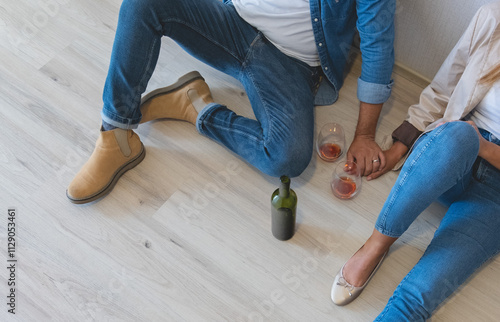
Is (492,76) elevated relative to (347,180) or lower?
elevated

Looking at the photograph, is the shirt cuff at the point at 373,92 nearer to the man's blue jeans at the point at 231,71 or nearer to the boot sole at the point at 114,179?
the man's blue jeans at the point at 231,71

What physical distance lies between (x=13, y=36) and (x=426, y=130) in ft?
5.28

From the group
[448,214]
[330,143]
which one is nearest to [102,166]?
[330,143]

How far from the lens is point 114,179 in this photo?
171 cm

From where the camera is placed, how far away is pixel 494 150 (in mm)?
1369

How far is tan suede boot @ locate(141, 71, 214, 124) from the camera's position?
1776 millimetres

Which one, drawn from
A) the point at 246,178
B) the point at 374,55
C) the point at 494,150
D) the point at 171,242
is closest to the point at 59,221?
the point at 171,242

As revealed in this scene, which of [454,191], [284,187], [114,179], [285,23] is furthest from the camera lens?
[114,179]

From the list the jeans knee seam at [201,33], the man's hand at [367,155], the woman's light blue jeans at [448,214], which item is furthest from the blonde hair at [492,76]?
the jeans knee seam at [201,33]

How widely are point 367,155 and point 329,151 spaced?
0.13 meters

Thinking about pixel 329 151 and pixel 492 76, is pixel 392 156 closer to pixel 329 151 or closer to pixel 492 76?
pixel 329 151

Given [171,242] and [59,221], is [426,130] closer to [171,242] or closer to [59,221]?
[171,242]

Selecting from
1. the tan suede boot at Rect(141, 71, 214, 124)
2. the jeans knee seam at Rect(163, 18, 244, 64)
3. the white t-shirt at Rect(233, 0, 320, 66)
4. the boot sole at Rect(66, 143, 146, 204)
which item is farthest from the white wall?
the boot sole at Rect(66, 143, 146, 204)

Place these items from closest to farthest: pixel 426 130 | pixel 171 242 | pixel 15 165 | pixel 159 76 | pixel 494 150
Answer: pixel 494 150, pixel 426 130, pixel 171 242, pixel 15 165, pixel 159 76
